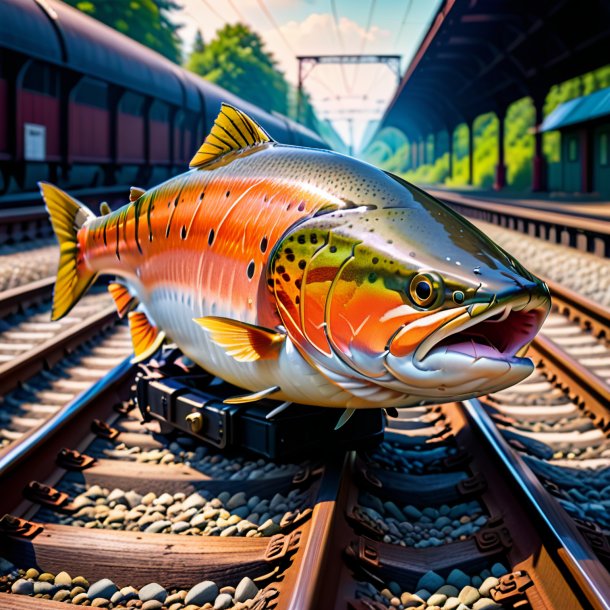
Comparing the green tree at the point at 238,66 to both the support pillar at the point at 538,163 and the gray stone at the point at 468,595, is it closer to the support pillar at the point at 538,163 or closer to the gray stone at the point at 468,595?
the support pillar at the point at 538,163

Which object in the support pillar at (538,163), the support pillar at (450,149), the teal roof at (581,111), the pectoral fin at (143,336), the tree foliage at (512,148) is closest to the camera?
the pectoral fin at (143,336)

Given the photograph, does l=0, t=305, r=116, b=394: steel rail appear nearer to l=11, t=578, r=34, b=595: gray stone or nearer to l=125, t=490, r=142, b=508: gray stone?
l=125, t=490, r=142, b=508: gray stone

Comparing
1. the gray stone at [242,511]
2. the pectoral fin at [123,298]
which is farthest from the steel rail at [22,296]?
the gray stone at [242,511]

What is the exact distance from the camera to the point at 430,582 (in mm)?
2705

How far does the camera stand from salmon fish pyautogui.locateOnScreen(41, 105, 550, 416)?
2346 millimetres

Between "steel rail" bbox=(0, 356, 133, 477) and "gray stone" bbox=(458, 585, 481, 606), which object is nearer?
"gray stone" bbox=(458, 585, 481, 606)

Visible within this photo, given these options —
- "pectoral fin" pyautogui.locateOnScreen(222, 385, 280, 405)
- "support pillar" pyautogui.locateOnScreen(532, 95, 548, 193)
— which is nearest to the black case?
"pectoral fin" pyautogui.locateOnScreen(222, 385, 280, 405)

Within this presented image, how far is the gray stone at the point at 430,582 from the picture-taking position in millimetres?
2699

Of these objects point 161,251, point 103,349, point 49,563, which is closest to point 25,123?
point 103,349

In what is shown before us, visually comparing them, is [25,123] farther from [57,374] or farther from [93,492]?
[93,492]

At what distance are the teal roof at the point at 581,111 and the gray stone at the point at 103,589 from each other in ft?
72.8

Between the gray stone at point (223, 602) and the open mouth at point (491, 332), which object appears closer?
the open mouth at point (491, 332)

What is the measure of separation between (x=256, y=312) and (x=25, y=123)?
11374 mm

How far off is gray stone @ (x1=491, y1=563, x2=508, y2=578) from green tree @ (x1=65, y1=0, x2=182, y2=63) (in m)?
45.4
